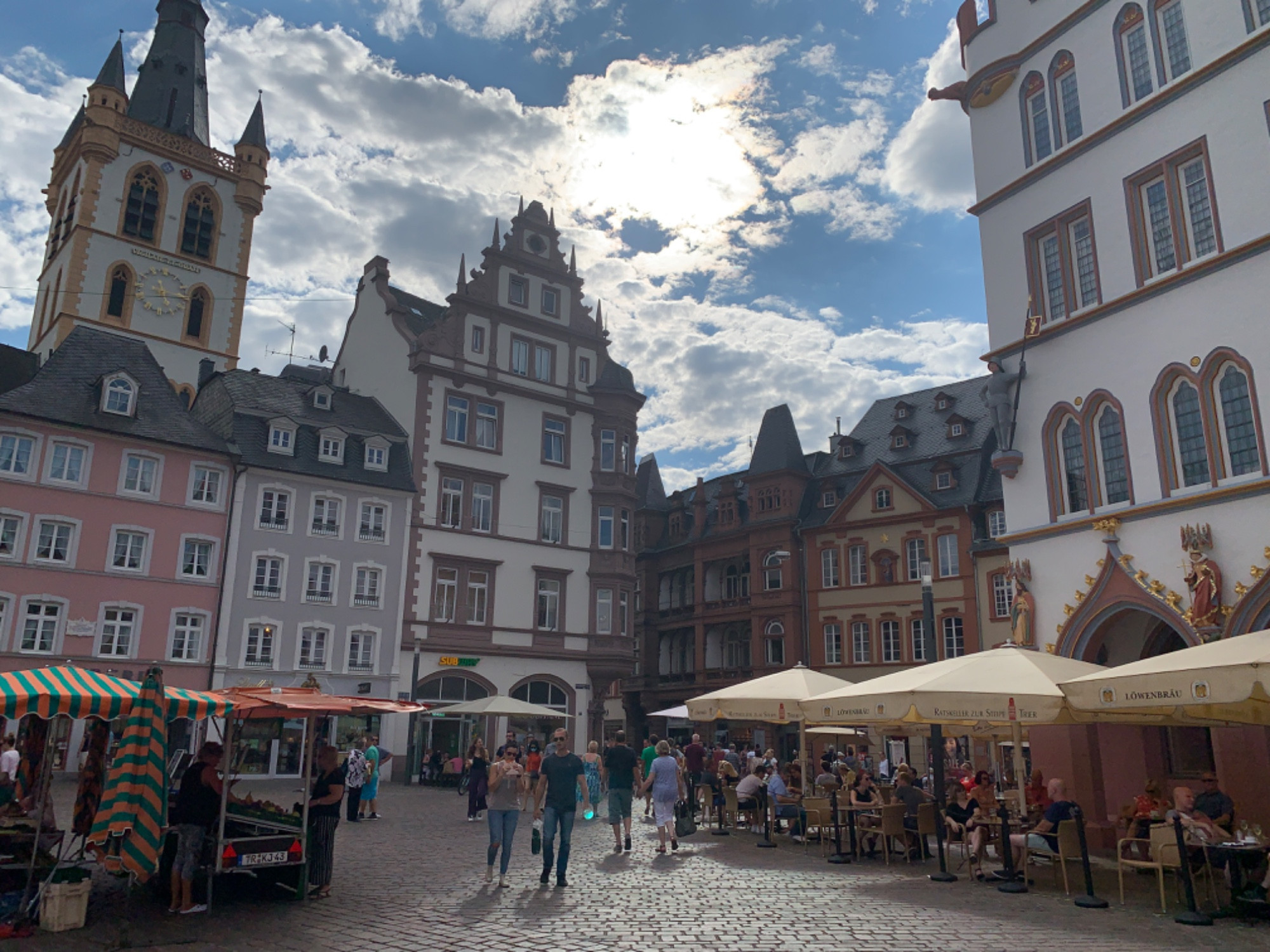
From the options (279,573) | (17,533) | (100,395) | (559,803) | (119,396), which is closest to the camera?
(559,803)

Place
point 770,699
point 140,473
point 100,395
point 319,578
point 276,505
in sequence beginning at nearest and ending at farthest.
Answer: point 770,699
point 100,395
point 140,473
point 276,505
point 319,578

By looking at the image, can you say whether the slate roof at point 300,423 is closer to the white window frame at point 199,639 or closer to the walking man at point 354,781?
the white window frame at point 199,639

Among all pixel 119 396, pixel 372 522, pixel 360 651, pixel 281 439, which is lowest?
pixel 360 651

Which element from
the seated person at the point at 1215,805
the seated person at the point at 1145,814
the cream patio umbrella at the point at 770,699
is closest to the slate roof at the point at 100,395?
the cream patio umbrella at the point at 770,699

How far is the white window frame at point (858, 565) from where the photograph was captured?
47.2 m

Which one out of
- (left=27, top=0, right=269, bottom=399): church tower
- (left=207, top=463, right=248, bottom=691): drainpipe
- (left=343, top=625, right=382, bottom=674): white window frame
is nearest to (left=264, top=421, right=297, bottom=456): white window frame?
(left=207, top=463, right=248, bottom=691): drainpipe

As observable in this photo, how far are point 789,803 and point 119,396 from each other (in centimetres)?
2691

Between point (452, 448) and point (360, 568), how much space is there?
21.1 ft

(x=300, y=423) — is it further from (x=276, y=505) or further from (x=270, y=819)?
(x=270, y=819)

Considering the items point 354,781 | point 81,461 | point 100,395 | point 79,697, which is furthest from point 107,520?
point 79,697

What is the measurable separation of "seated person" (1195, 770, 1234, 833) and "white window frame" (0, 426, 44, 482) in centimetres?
3272

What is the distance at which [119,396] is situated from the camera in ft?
111

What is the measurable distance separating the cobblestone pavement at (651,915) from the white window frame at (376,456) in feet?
80.9

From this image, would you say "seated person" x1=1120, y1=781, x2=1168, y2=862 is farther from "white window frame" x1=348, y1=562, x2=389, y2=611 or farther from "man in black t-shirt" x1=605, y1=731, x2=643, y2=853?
"white window frame" x1=348, y1=562, x2=389, y2=611
